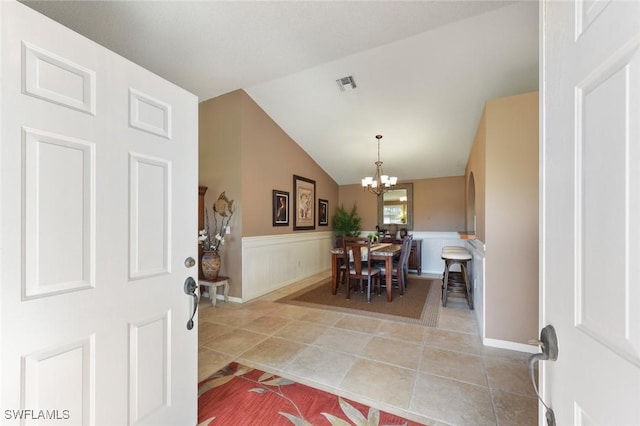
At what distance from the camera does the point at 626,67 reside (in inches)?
16.8

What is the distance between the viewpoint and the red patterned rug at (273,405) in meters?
1.63

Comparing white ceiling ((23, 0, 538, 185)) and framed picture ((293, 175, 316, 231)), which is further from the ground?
white ceiling ((23, 0, 538, 185))

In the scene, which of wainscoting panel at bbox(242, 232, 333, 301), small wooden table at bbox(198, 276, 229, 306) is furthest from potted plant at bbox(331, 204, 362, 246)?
small wooden table at bbox(198, 276, 229, 306)

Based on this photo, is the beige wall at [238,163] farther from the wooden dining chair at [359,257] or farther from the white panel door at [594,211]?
the white panel door at [594,211]

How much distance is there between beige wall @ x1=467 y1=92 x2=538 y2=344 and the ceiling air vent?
5.64 feet

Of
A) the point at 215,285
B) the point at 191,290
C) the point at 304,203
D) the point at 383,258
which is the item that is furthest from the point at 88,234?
the point at 304,203

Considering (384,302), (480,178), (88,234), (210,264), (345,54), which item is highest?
(345,54)

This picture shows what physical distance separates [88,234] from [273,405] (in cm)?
153

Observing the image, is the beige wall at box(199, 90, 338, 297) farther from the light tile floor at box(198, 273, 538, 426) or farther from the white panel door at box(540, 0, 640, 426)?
the white panel door at box(540, 0, 640, 426)

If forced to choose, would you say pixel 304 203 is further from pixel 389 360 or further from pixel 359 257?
pixel 389 360

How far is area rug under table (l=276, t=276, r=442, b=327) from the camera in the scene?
340 cm

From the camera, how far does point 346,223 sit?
6.82 meters

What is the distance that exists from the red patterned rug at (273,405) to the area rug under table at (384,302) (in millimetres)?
1674

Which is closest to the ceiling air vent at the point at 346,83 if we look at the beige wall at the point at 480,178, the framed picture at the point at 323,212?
the beige wall at the point at 480,178
